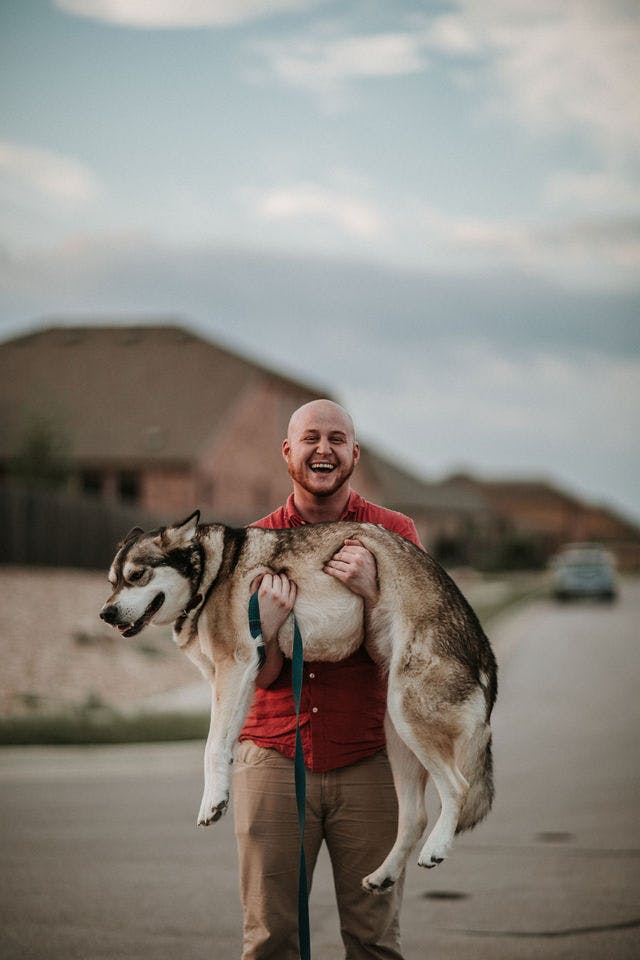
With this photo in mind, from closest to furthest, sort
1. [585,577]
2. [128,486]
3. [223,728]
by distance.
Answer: [223,728], [585,577], [128,486]

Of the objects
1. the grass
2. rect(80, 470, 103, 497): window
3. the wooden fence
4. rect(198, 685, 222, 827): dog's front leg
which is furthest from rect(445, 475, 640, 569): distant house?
rect(198, 685, 222, 827): dog's front leg

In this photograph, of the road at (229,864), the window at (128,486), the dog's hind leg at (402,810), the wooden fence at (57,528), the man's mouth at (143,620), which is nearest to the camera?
the man's mouth at (143,620)

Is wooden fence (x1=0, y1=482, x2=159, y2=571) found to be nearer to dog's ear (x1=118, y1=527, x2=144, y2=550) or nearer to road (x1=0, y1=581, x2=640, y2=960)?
road (x1=0, y1=581, x2=640, y2=960)

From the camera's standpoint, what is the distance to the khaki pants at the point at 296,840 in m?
3.91

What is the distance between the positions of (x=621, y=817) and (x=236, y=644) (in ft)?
19.8

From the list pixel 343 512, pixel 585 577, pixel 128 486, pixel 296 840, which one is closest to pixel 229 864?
pixel 296 840

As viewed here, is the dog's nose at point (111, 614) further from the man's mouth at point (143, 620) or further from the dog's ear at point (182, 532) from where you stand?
the dog's ear at point (182, 532)

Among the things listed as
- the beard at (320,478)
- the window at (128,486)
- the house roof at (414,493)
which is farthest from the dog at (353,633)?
the house roof at (414,493)

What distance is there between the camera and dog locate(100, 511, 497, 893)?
3.61 m

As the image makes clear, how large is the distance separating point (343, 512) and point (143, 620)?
0.86 metres

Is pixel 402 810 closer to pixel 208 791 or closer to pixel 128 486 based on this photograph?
pixel 208 791

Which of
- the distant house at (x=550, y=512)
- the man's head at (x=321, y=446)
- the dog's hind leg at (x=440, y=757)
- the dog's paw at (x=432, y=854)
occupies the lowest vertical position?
the distant house at (x=550, y=512)

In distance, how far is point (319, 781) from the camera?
3947mm

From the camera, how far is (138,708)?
13.7 meters
